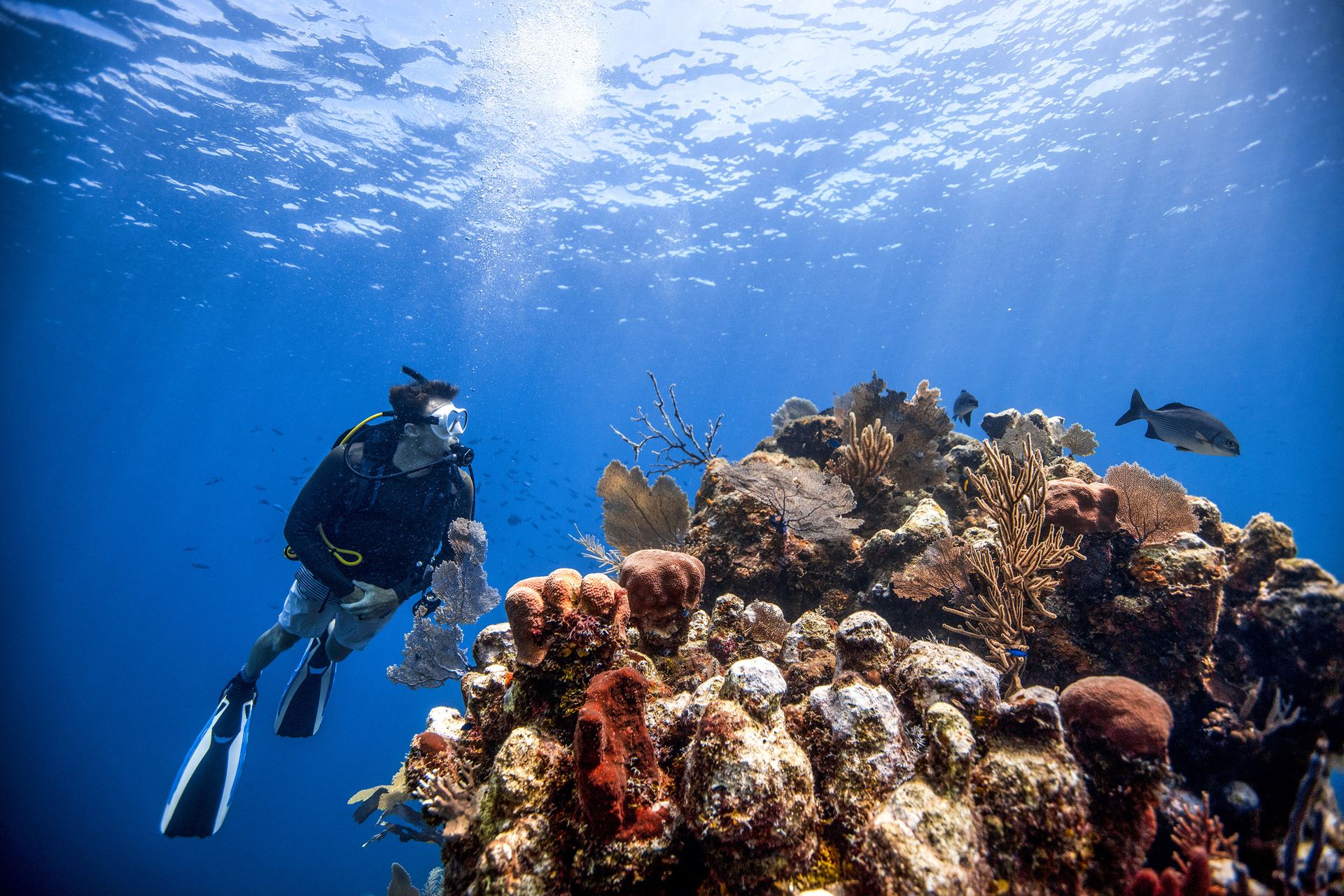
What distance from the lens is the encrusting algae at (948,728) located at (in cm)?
191

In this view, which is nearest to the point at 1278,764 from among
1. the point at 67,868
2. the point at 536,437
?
the point at 67,868

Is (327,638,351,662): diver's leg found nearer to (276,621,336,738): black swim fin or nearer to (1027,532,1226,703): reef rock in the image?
(276,621,336,738): black swim fin

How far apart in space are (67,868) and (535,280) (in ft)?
134

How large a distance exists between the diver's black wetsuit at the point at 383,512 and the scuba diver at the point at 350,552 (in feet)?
0.04

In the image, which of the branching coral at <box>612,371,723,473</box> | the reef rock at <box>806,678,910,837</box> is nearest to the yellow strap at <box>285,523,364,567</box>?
the branching coral at <box>612,371,723,473</box>

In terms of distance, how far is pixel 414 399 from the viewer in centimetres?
631

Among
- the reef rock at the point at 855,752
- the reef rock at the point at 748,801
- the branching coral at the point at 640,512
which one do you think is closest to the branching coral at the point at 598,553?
the branching coral at the point at 640,512

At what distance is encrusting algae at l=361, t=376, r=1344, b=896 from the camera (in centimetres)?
191

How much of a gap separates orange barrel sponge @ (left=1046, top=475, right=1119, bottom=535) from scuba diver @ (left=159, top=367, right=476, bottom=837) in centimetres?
611

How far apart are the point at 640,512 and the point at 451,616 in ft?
6.85

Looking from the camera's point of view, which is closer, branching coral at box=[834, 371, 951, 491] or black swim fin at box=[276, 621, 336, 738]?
branching coral at box=[834, 371, 951, 491]

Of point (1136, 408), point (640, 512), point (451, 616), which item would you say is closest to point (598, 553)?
point (640, 512)

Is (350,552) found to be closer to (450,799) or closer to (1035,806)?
(450,799)

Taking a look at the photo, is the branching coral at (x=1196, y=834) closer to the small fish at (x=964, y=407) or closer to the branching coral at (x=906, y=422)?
the branching coral at (x=906, y=422)
